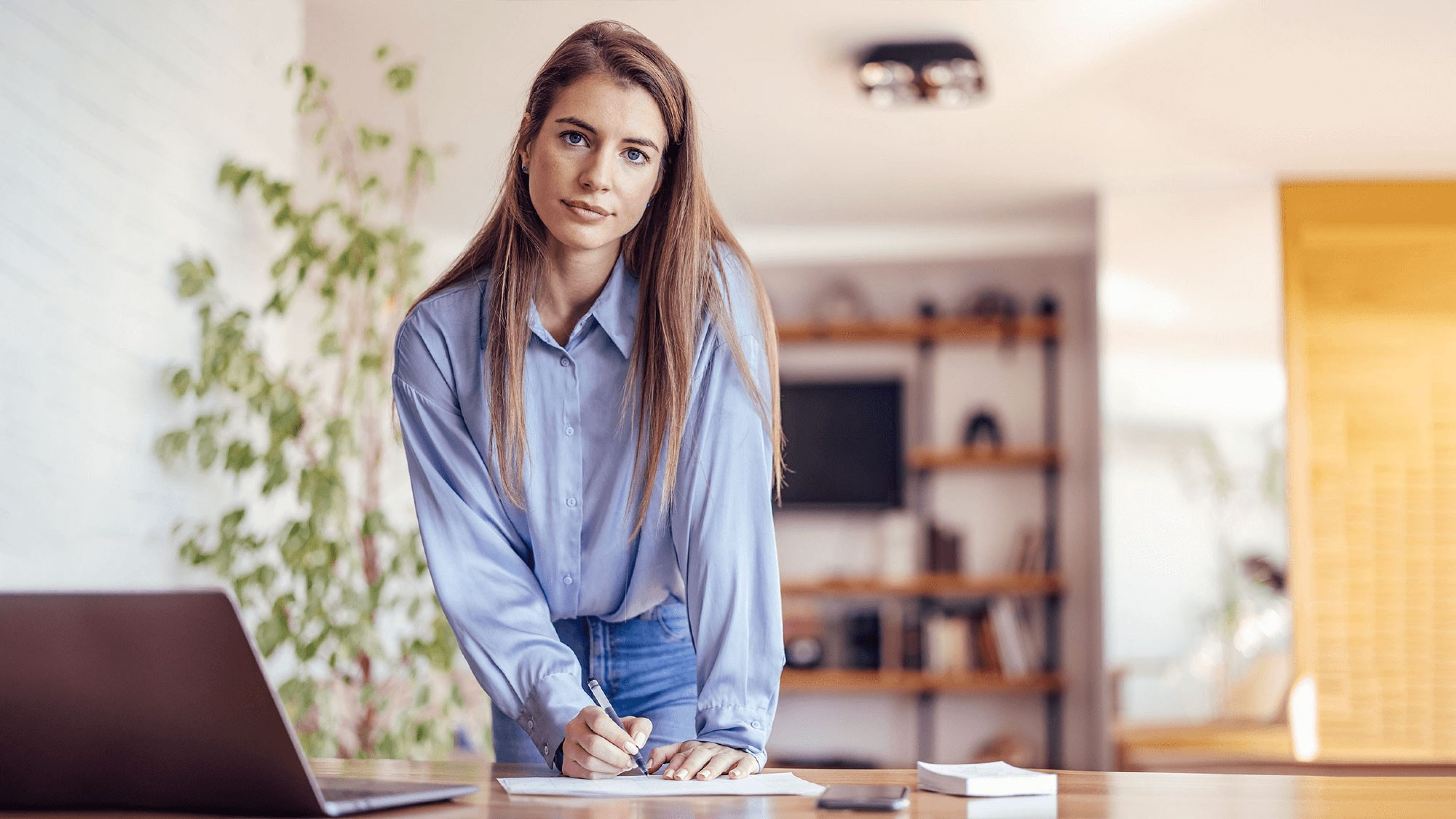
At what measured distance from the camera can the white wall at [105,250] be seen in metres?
2.13

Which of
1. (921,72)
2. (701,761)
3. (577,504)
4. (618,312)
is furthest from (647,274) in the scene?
(921,72)

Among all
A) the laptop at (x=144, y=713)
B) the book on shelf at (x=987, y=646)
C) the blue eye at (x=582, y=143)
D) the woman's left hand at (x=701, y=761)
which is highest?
the blue eye at (x=582, y=143)

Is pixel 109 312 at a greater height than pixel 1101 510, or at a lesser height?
greater

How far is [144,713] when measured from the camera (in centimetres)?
83

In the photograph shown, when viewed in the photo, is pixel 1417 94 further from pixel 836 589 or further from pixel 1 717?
pixel 1 717

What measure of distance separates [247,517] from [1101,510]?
10.5ft

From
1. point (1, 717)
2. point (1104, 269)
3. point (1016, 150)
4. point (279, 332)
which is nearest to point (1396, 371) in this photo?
point (1104, 269)

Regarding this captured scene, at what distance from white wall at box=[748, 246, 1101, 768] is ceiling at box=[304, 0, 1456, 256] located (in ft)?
2.62

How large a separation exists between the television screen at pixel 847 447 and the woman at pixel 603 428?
→ 4.52 meters

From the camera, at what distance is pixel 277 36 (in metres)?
3.01

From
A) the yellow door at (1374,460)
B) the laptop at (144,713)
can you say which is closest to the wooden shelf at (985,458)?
the yellow door at (1374,460)

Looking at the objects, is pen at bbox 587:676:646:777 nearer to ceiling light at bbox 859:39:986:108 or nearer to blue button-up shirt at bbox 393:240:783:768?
blue button-up shirt at bbox 393:240:783:768

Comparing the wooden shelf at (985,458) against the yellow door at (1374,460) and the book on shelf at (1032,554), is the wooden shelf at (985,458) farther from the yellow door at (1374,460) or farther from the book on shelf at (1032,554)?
the yellow door at (1374,460)

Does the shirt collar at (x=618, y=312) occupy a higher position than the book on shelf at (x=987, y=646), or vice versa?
the shirt collar at (x=618, y=312)
